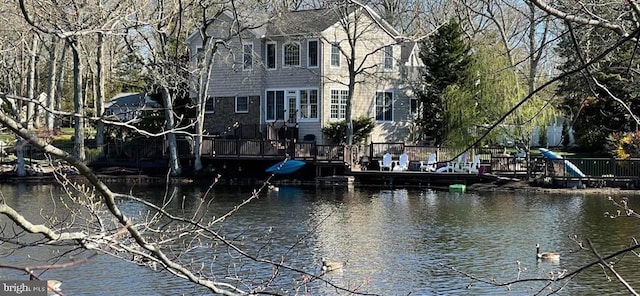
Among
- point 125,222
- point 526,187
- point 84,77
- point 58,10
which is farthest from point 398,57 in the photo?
point 125,222

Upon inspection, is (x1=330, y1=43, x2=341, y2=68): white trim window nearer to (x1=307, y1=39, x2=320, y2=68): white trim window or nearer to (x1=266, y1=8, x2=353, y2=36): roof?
(x1=307, y1=39, x2=320, y2=68): white trim window

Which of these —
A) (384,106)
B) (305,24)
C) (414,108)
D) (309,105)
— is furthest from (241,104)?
(414,108)

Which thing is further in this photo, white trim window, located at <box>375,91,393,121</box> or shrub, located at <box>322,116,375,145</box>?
white trim window, located at <box>375,91,393,121</box>

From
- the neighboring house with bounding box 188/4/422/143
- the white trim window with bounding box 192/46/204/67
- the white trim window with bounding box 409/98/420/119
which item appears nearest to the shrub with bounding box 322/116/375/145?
the neighboring house with bounding box 188/4/422/143

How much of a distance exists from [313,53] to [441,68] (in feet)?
22.0

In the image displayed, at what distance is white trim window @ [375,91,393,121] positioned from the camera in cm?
4616

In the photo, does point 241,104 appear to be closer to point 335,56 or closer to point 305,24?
point 305,24

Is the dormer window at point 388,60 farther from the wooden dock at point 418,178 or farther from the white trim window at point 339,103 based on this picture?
the wooden dock at point 418,178

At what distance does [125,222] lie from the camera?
142 inches

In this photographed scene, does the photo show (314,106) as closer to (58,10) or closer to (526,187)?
(526,187)

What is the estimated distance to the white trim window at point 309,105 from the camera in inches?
1738

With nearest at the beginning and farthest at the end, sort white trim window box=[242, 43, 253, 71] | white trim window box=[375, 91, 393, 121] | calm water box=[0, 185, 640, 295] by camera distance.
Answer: calm water box=[0, 185, 640, 295], white trim window box=[242, 43, 253, 71], white trim window box=[375, 91, 393, 121]

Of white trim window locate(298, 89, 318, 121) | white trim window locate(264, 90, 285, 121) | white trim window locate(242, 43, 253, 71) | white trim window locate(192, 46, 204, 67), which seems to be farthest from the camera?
white trim window locate(242, 43, 253, 71)

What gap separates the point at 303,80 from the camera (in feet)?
146
